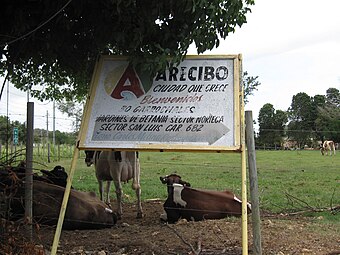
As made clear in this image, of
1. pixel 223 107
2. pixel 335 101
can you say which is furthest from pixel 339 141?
pixel 223 107

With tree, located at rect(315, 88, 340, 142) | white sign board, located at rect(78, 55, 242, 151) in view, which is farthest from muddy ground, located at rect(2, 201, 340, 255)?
Answer: tree, located at rect(315, 88, 340, 142)

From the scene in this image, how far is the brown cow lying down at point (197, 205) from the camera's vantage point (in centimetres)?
827

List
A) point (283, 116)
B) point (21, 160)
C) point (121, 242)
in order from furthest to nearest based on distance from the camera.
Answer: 1. point (283, 116)
2. point (121, 242)
3. point (21, 160)

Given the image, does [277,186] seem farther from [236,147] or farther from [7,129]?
[7,129]

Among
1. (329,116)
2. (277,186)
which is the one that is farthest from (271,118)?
(277,186)

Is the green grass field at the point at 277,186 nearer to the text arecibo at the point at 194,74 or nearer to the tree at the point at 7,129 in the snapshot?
the tree at the point at 7,129

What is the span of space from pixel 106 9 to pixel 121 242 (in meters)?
3.00

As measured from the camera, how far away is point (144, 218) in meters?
9.01

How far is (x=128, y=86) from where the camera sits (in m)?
5.75

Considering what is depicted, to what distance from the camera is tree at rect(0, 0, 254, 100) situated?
5438 mm

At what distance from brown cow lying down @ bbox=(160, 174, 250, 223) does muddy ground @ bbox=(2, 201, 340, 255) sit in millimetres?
452

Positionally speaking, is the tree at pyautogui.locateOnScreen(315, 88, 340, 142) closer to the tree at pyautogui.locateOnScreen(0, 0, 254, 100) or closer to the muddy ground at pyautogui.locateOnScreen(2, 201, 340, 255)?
the muddy ground at pyautogui.locateOnScreen(2, 201, 340, 255)

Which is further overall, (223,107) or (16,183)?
(223,107)

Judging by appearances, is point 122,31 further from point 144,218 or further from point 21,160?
point 144,218
